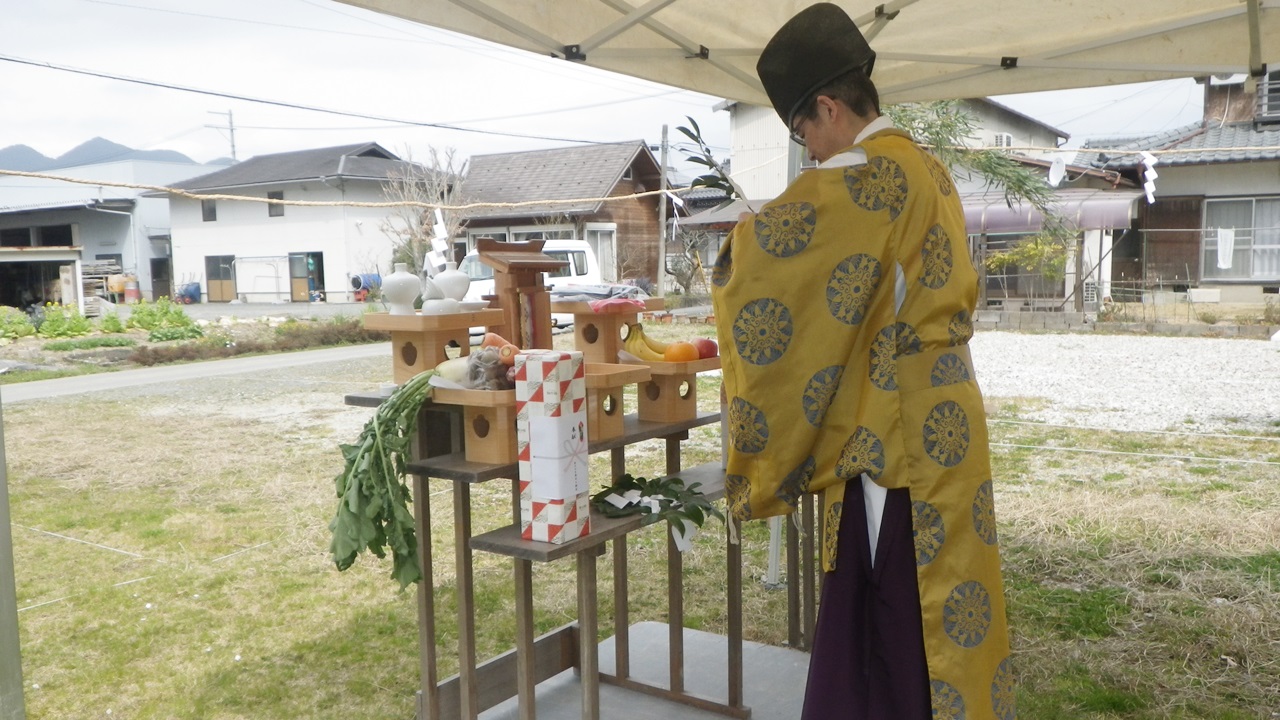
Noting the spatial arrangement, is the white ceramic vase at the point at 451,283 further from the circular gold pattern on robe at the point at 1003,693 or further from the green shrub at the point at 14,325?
the green shrub at the point at 14,325

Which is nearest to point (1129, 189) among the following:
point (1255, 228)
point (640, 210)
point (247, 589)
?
point (1255, 228)

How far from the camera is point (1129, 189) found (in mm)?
16172

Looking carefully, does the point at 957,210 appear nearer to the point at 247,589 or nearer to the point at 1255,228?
the point at 247,589

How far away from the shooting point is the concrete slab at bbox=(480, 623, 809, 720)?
2604 millimetres

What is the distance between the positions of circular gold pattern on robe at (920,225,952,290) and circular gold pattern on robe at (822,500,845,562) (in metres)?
0.38

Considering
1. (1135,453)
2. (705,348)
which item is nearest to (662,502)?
(705,348)

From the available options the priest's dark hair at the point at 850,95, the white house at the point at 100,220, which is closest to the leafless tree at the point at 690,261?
the white house at the point at 100,220

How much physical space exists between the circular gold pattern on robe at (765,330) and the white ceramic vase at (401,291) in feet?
3.03

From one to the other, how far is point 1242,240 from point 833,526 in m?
16.5

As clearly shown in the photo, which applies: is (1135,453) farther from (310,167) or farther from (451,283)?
(310,167)

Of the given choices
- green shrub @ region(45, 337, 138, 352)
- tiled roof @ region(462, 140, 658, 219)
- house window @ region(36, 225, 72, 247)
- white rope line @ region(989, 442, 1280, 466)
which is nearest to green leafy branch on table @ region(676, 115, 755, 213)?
white rope line @ region(989, 442, 1280, 466)

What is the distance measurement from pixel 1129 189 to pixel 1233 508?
13355mm

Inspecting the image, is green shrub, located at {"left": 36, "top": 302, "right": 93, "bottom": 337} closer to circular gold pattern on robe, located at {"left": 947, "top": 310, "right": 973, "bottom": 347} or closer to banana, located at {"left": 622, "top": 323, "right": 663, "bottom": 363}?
banana, located at {"left": 622, "top": 323, "right": 663, "bottom": 363}

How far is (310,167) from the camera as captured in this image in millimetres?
25844
